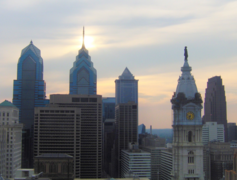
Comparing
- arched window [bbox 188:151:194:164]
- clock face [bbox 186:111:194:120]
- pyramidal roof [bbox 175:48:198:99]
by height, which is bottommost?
arched window [bbox 188:151:194:164]

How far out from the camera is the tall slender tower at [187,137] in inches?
3939

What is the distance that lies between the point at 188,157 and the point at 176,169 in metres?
4.50

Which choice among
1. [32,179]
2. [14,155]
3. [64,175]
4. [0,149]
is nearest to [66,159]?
[64,175]

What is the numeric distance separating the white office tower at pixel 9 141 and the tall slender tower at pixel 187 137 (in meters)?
71.6

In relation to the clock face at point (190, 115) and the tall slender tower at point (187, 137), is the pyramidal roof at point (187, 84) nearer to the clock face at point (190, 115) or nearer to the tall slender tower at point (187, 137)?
the tall slender tower at point (187, 137)

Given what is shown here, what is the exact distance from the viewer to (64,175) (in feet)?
329

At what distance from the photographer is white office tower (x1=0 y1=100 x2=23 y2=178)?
145 meters

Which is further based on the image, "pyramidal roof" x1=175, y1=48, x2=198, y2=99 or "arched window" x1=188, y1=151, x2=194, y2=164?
"pyramidal roof" x1=175, y1=48, x2=198, y2=99

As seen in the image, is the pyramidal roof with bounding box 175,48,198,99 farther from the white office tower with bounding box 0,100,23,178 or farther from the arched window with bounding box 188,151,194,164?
the white office tower with bounding box 0,100,23,178

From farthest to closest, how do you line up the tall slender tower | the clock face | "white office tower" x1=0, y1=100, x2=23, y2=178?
"white office tower" x1=0, y1=100, x2=23, y2=178 → the clock face → the tall slender tower

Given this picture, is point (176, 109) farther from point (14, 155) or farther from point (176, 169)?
point (14, 155)

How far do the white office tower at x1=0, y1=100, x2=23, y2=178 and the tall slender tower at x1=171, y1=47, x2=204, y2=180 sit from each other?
235 ft

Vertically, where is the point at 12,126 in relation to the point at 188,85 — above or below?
below

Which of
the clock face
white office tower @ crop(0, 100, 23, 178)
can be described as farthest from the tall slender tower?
white office tower @ crop(0, 100, 23, 178)
